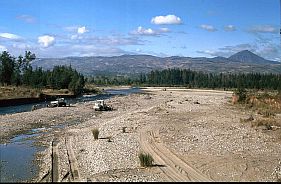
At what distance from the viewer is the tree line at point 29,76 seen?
119m

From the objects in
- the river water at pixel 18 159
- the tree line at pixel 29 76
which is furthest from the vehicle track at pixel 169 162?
the tree line at pixel 29 76

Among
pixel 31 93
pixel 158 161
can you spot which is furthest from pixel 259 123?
pixel 31 93

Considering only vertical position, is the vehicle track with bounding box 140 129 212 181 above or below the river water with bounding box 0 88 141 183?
above

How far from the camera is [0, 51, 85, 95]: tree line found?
118688 mm

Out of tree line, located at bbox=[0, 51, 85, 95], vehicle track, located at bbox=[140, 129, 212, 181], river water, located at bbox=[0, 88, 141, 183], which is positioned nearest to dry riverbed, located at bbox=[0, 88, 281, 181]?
vehicle track, located at bbox=[140, 129, 212, 181]

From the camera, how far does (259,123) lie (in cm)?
4712

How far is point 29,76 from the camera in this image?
121 meters

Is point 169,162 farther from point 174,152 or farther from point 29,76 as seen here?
point 29,76

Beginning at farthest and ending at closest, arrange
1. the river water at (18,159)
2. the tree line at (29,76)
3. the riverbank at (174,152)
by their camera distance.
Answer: the tree line at (29,76) → the river water at (18,159) → the riverbank at (174,152)

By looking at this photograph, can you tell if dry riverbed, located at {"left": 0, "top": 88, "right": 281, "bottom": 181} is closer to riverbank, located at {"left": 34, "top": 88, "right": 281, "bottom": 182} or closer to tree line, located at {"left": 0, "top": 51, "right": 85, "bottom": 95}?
riverbank, located at {"left": 34, "top": 88, "right": 281, "bottom": 182}

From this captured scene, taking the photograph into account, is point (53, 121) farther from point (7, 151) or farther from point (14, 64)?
point (14, 64)

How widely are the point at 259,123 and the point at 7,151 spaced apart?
29.3 metres

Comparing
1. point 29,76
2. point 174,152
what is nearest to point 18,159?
point 174,152

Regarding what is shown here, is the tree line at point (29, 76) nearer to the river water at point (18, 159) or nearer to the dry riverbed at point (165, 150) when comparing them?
the dry riverbed at point (165, 150)
